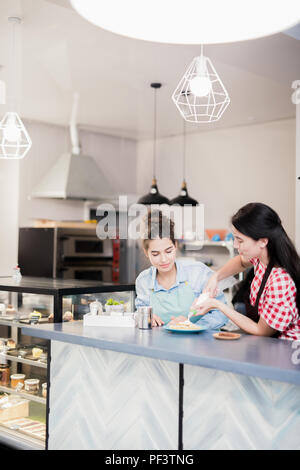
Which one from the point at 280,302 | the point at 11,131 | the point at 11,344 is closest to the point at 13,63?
the point at 11,131

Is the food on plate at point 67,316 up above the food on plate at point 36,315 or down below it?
above

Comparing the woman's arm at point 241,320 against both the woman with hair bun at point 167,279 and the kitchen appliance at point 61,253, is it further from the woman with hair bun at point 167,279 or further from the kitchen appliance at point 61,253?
the kitchen appliance at point 61,253

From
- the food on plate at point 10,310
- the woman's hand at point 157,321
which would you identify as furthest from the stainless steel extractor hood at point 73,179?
the woman's hand at point 157,321

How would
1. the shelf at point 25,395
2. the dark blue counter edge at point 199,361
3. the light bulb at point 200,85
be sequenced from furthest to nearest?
1. the shelf at point 25,395
2. the light bulb at point 200,85
3. the dark blue counter edge at point 199,361

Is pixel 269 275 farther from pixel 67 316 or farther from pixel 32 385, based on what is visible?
pixel 32 385

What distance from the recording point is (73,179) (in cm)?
700

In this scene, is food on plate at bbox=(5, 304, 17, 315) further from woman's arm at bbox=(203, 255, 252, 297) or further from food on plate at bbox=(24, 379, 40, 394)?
woman's arm at bbox=(203, 255, 252, 297)

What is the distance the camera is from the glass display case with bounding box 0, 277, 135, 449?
11.0 ft

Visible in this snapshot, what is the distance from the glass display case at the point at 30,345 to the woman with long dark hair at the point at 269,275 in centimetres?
89

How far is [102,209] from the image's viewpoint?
7.90 m

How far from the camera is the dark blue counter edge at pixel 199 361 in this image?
1.84m

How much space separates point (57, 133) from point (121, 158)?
1271mm
